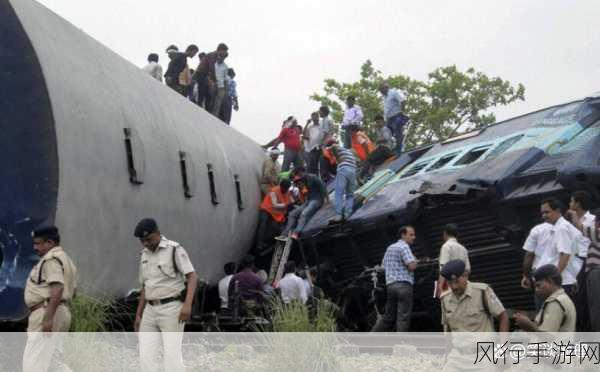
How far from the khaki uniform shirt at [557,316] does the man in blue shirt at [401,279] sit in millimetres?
4269

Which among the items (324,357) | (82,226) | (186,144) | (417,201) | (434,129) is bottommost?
(324,357)

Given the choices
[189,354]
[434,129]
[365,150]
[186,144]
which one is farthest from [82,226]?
[434,129]

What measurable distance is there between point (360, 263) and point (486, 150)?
2324 millimetres

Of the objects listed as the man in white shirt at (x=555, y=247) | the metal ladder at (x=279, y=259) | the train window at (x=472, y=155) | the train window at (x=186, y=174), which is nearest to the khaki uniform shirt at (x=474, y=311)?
the man in white shirt at (x=555, y=247)

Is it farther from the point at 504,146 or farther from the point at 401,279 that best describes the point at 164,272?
the point at 504,146

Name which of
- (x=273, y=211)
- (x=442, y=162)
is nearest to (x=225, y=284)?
(x=273, y=211)

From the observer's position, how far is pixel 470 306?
685 cm

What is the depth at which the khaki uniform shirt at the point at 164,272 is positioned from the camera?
26.5ft

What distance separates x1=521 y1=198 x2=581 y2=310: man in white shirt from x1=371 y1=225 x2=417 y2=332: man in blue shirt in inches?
64.9

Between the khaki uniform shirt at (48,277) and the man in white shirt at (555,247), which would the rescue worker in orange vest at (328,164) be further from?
the khaki uniform shirt at (48,277)

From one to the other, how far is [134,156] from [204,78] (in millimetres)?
7112

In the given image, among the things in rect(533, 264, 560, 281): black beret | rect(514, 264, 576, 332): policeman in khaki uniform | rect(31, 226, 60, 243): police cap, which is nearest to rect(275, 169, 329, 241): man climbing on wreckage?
rect(31, 226, 60, 243): police cap

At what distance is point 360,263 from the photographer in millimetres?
13953

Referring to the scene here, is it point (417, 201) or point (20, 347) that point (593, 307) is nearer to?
point (417, 201)
